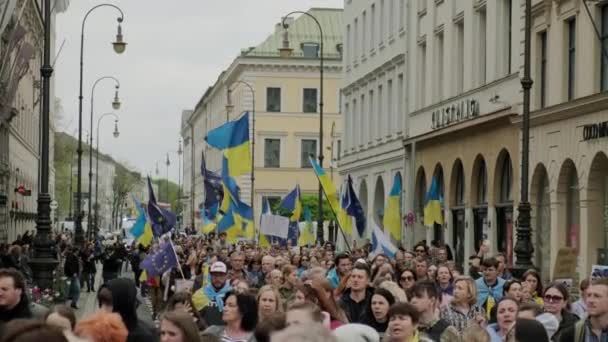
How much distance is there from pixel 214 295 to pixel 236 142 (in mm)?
18413

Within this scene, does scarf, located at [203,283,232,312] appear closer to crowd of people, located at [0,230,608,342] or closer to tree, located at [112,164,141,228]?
crowd of people, located at [0,230,608,342]

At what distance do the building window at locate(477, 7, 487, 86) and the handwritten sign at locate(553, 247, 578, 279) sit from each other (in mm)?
19410

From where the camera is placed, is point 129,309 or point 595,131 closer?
point 129,309

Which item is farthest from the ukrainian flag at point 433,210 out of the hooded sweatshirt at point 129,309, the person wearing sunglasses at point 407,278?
the hooded sweatshirt at point 129,309

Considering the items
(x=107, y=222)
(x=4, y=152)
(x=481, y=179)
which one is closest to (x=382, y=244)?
(x=481, y=179)

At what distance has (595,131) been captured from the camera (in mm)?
30984

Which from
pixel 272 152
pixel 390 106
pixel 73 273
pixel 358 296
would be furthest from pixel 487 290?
pixel 272 152

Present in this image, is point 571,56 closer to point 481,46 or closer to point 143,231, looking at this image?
point 481,46

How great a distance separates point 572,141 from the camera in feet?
108

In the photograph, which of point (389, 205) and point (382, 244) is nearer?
point (382, 244)

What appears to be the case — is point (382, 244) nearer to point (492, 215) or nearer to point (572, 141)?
point (572, 141)

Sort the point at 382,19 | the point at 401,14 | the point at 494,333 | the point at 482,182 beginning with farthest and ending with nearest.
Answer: the point at 382,19 → the point at 401,14 → the point at 482,182 → the point at 494,333

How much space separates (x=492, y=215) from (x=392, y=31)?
55.3 feet

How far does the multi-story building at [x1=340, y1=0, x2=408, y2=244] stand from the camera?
53531 millimetres
